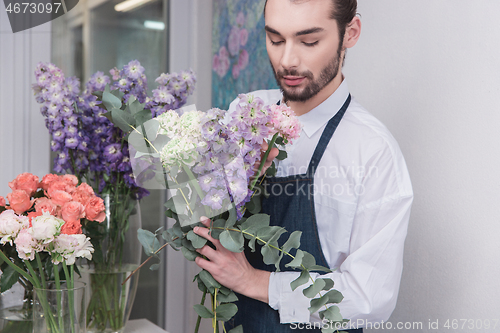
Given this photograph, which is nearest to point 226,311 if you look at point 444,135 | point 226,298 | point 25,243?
point 226,298

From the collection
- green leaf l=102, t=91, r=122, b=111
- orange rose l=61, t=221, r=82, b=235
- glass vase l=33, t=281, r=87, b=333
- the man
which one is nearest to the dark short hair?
the man

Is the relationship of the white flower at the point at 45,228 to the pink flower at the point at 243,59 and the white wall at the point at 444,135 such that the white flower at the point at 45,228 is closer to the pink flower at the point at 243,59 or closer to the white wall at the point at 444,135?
the white wall at the point at 444,135

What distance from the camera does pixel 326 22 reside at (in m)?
1.01

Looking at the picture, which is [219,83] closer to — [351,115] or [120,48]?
[120,48]

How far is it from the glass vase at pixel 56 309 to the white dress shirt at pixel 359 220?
0.43 m

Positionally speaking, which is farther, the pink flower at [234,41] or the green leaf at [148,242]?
the pink flower at [234,41]

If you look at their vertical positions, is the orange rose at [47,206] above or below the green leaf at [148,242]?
above

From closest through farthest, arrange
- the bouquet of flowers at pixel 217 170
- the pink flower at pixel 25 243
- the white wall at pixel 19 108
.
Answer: the bouquet of flowers at pixel 217 170 < the pink flower at pixel 25 243 < the white wall at pixel 19 108

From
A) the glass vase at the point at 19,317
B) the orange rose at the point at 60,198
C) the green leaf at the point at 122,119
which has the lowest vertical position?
the glass vase at the point at 19,317

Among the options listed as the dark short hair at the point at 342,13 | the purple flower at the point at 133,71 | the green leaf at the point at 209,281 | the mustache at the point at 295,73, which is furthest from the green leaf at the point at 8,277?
the dark short hair at the point at 342,13

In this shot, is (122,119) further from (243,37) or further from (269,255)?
(243,37)

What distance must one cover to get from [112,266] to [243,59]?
3.28 ft

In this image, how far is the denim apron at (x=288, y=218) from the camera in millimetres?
1036

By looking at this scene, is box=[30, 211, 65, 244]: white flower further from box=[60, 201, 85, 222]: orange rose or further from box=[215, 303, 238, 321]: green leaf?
box=[215, 303, 238, 321]: green leaf
